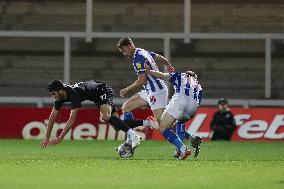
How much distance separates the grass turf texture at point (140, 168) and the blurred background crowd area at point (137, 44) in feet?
29.5

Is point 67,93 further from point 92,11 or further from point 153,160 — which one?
point 92,11

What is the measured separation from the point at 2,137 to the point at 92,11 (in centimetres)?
681

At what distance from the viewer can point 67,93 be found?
13.8m

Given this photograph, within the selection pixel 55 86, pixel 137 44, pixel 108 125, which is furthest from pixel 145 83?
pixel 137 44

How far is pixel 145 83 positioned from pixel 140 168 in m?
2.83

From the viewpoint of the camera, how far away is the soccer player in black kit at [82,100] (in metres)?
13.7

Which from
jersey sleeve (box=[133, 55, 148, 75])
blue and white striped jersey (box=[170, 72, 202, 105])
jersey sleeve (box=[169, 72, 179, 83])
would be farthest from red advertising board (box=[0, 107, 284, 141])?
jersey sleeve (box=[169, 72, 179, 83])

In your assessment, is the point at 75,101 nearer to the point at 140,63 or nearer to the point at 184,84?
the point at 140,63

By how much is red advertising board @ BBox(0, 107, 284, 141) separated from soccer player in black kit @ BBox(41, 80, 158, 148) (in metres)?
6.35

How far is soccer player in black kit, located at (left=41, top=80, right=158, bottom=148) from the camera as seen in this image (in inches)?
538

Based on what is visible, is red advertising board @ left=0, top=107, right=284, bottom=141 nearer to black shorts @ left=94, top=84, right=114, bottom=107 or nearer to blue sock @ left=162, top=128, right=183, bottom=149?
black shorts @ left=94, top=84, right=114, bottom=107

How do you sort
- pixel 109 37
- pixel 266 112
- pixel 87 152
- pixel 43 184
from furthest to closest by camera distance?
pixel 109 37
pixel 266 112
pixel 87 152
pixel 43 184

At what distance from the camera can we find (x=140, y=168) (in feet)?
39.5

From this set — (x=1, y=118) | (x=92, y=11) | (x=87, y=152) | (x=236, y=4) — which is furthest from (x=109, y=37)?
(x=87, y=152)
